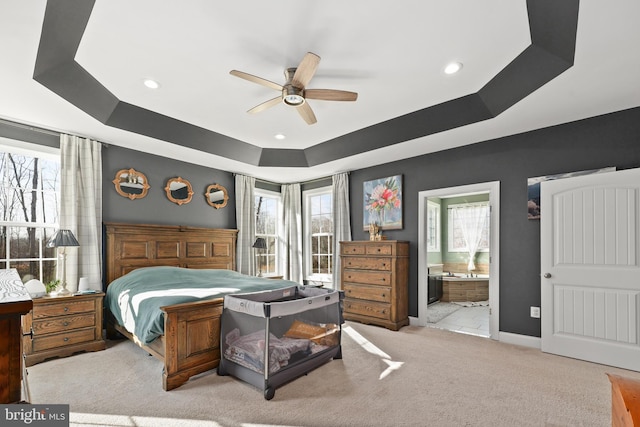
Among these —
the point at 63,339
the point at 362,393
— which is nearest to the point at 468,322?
the point at 362,393

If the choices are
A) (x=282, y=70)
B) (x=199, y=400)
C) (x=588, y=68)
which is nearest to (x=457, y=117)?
(x=588, y=68)

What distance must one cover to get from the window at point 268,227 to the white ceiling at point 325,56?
256 cm

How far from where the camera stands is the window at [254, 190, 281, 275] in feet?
20.1

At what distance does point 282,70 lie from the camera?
2.79 m

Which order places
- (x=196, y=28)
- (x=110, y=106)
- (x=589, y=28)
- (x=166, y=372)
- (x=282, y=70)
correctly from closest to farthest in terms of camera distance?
1. (x=589, y=28)
2. (x=196, y=28)
3. (x=166, y=372)
4. (x=282, y=70)
5. (x=110, y=106)

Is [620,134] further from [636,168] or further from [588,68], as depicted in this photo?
[588,68]

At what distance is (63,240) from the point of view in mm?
3311

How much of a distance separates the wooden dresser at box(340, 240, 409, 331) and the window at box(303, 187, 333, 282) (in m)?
1.17

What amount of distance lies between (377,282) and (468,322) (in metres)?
1.54

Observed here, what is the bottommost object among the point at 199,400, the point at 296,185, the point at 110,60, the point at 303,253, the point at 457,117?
the point at 199,400

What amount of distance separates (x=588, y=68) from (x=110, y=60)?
3784 millimetres

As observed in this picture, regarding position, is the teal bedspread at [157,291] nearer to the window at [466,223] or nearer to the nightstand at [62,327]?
the nightstand at [62,327]

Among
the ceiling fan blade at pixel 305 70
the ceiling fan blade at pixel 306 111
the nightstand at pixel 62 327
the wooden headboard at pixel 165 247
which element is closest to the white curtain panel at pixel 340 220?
the wooden headboard at pixel 165 247

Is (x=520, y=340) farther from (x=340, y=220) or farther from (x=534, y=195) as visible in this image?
(x=340, y=220)
